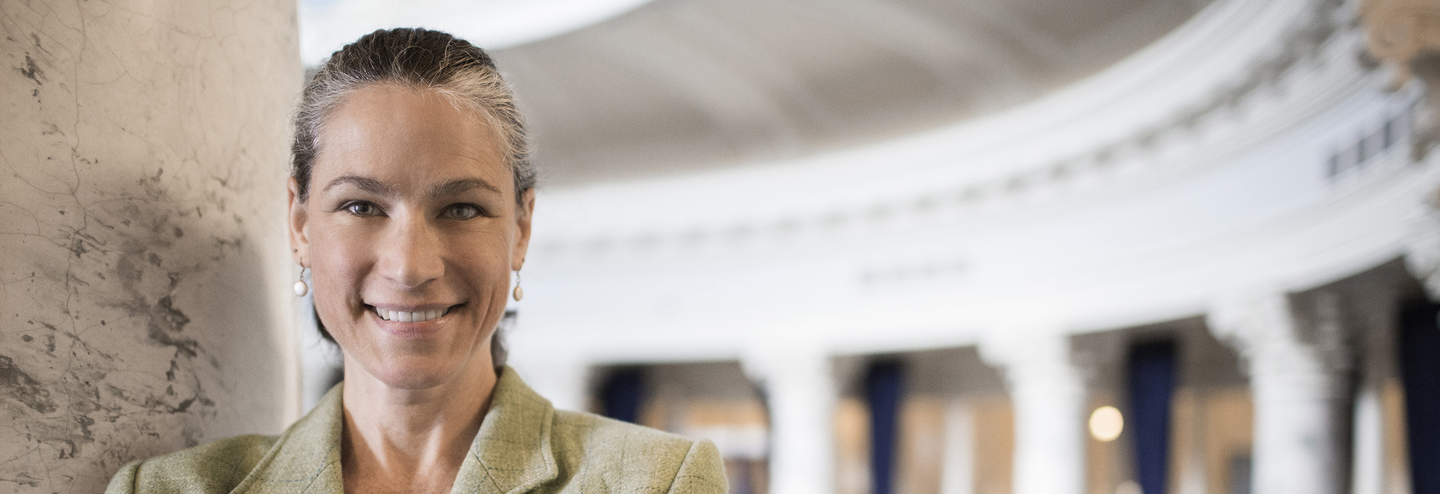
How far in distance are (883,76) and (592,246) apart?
176 inches

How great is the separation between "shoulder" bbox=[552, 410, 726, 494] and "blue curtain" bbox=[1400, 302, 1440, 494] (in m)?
5.83

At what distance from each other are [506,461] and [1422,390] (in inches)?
240

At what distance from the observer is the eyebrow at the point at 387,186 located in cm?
108

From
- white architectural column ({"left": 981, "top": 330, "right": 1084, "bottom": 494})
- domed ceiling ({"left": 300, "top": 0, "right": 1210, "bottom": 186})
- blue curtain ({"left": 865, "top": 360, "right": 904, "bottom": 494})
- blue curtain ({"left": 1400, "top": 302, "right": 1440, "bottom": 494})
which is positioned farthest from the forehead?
blue curtain ({"left": 865, "top": 360, "right": 904, "bottom": 494})

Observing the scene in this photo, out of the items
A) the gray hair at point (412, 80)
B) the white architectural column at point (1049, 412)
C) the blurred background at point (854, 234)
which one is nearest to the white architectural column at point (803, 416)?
the blurred background at point (854, 234)

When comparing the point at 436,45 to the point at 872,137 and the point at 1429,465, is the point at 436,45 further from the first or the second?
the point at 872,137

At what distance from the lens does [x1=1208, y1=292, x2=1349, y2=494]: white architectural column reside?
598 cm

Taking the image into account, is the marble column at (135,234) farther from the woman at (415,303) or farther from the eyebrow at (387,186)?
Answer: the eyebrow at (387,186)

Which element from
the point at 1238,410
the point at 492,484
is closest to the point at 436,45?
the point at 492,484

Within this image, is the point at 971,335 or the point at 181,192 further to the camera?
the point at 971,335

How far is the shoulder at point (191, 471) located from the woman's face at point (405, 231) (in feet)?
0.79

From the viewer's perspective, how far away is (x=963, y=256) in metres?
9.42

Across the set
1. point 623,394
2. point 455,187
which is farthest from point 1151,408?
point 455,187

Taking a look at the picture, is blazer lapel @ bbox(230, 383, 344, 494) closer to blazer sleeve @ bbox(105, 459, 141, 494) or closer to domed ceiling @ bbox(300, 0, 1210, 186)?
blazer sleeve @ bbox(105, 459, 141, 494)
